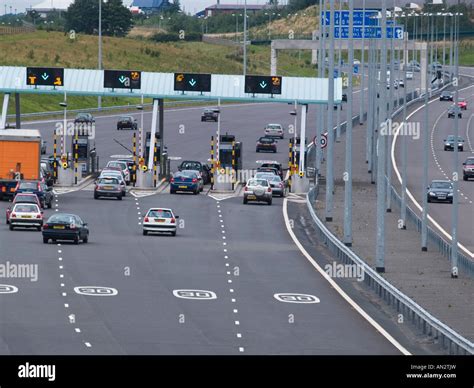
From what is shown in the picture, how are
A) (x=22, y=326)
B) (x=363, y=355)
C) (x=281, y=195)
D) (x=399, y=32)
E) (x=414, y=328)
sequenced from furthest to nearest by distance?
(x=399, y=32) → (x=281, y=195) → (x=414, y=328) → (x=22, y=326) → (x=363, y=355)

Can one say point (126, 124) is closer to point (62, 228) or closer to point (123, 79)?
point (123, 79)

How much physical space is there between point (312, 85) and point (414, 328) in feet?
154

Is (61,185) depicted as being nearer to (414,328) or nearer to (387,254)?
(387,254)

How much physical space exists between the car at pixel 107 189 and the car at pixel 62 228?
18.8m

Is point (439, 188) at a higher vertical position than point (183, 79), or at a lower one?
lower

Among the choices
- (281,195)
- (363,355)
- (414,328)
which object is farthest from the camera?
(281,195)

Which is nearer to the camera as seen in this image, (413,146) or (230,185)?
(230,185)

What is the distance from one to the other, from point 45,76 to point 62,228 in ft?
101

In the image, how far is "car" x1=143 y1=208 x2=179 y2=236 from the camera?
6337cm

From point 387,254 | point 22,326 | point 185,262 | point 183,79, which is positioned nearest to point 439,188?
point 183,79

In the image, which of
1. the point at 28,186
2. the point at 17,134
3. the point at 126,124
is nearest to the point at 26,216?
the point at 28,186

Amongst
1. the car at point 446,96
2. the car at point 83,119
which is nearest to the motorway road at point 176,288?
the car at point 83,119

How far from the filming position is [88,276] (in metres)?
49.8

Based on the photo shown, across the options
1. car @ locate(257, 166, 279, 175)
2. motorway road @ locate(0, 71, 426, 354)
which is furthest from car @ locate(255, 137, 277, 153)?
motorway road @ locate(0, 71, 426, 354)
